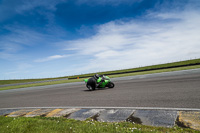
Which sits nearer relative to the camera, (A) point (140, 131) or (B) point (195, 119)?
(A) point (140, 131)

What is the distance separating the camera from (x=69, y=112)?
219 inches

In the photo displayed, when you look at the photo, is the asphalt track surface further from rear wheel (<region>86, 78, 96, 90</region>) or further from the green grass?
the green grass

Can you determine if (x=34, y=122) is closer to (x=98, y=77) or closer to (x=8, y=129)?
(x=8, y=129)

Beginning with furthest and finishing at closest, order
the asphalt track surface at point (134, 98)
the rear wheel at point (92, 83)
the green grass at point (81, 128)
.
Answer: the rear wheel at point (92, 83), the asphalt track surface at point (134, 98), the green grass at point (81, 128)

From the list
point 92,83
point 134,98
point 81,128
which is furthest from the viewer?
point 92,83

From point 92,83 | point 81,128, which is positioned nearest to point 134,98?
point 81,128

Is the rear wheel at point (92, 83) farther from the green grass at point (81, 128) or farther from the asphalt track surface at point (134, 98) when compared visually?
the green grass at point (81, 128)

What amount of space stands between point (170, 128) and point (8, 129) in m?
4.41

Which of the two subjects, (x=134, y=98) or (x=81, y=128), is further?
(x=134, y=98)

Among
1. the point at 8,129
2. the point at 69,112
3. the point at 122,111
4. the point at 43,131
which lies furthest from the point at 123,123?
the point at 8,129

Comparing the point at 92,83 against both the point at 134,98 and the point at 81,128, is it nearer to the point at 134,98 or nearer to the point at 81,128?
the point at 134,98

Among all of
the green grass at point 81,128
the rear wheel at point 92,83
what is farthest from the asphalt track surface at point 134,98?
the green grass at point 81,128

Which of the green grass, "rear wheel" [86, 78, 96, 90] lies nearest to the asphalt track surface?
"rear wheel" [86, 78, 96, 90]

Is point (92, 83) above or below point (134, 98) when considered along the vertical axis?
above
